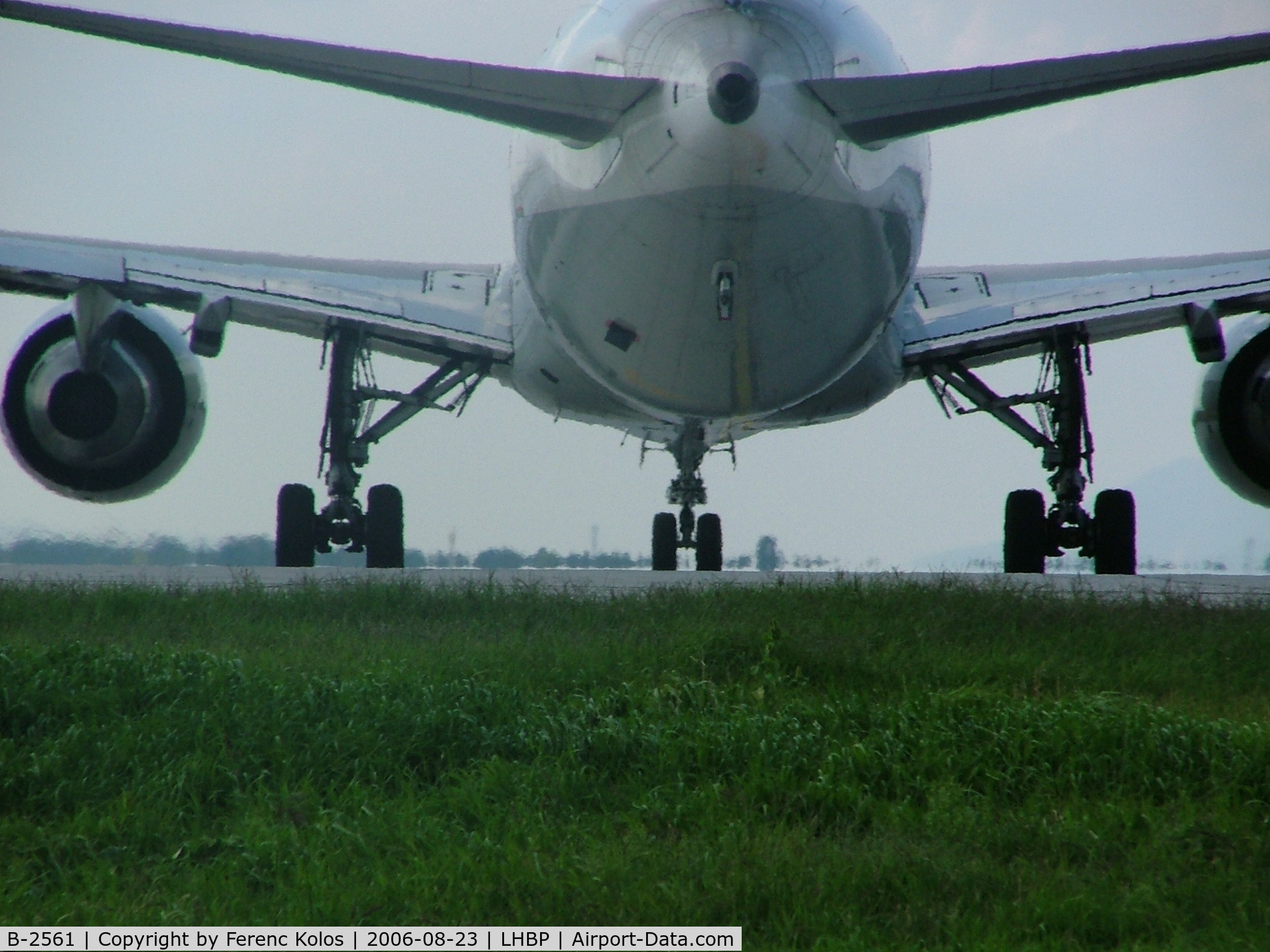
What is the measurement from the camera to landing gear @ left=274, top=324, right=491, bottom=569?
14.8 meters

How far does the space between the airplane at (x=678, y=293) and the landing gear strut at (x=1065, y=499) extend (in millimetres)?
29

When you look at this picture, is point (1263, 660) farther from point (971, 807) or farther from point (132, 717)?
point (132, 717)

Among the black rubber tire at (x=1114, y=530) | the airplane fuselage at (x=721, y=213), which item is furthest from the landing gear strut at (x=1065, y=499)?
the airplane fuselage at (x=721, y=213)

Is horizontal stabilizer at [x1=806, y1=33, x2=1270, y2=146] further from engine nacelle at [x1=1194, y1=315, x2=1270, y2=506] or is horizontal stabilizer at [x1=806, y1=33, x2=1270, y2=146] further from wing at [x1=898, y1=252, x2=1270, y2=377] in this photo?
engine nacelle at [x1=1194, y1=315, x2=1270, y2=506]

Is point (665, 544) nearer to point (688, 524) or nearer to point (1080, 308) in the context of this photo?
point (688, 524)

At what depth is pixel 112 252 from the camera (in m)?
14.5

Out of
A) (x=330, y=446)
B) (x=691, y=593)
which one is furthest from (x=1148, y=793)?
(x=330, y=446)

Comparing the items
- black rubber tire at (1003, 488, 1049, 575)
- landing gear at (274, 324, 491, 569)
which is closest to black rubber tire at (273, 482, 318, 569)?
landing gear at (274, 324, 491, 569)

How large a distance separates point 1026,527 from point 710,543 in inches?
167

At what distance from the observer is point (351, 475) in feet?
49.1

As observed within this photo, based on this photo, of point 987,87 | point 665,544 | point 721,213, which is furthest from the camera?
point 665,544

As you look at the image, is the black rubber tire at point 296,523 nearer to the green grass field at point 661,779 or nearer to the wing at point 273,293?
the wing at point 273,293

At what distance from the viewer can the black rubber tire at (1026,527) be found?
14.5 m

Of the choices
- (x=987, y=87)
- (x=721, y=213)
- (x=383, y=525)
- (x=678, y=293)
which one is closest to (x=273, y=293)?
(x=383, y=525)
